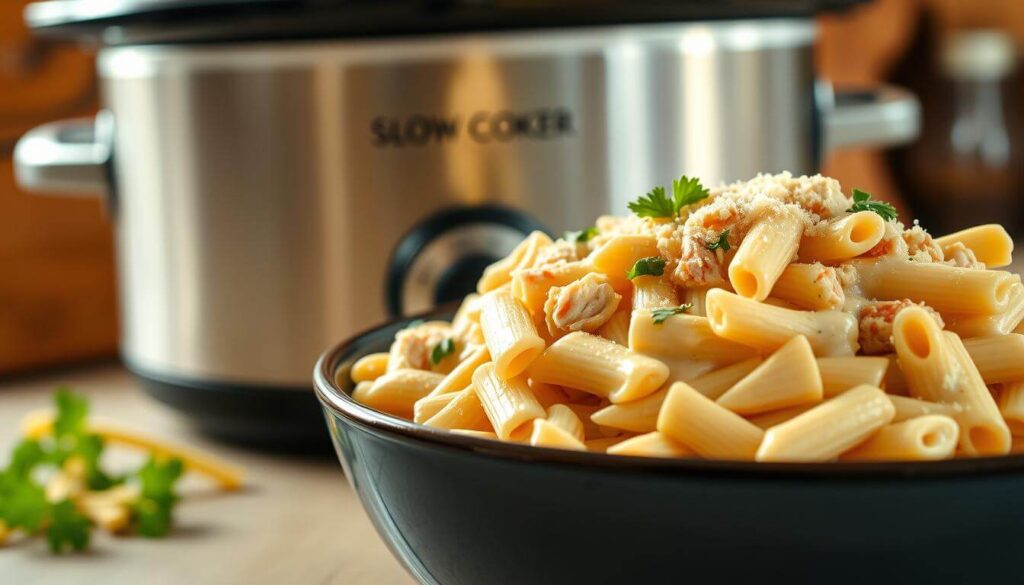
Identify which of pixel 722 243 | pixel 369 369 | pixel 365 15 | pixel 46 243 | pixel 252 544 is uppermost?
pixel 365 15

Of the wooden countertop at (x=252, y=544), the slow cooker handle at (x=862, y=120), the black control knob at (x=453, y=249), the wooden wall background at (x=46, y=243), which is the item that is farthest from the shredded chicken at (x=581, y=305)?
the wooden wall background at (x=46, y=243)

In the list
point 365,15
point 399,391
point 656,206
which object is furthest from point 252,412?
point 656,206

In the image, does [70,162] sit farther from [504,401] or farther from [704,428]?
[704,428]

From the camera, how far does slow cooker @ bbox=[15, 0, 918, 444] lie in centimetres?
126

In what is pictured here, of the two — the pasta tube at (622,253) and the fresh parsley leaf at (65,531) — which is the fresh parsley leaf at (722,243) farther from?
the fresh parsley leaf at (65,531)

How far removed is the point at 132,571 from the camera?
1.05 m

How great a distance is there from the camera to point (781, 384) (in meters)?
0.65

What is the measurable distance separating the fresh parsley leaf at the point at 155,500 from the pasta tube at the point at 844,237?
664 mm

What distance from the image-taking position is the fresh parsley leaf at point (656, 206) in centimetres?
79

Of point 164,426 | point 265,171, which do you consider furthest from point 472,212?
point 164,426

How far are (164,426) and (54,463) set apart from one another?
0.28m

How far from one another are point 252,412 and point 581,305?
0.67 metres

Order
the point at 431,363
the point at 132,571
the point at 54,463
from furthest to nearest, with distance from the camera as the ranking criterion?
the point at 54,463 → the point at 132,571 → the point at 431,363

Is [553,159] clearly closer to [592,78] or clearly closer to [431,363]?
[592,78]
